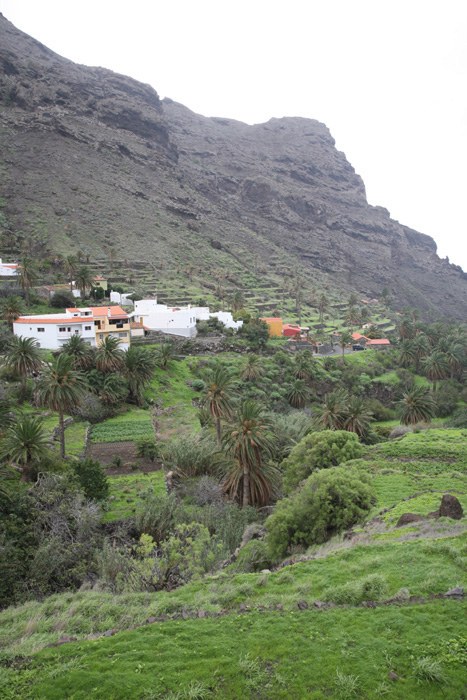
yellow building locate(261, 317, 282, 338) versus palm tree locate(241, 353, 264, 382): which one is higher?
yellow building locate(261, 317, 282, 338)

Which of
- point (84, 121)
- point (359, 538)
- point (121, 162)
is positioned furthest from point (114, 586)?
point (84, 121)

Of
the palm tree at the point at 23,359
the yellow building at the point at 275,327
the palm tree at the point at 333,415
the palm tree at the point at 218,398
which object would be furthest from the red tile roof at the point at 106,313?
the yellow building at the point at 275,327

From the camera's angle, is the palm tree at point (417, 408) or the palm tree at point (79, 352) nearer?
the palm tree at point (79, 352)

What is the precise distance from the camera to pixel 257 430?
2641cm

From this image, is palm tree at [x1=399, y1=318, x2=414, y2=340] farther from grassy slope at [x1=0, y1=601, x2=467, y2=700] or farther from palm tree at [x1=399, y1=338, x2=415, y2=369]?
grassy slope at [x1=0, y1=601, x2=467, y2=700]

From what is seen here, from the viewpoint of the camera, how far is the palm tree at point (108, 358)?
4159 centimetres

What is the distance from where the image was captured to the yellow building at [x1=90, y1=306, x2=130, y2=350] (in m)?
50.8

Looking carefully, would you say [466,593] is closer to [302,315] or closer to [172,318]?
[172,318]

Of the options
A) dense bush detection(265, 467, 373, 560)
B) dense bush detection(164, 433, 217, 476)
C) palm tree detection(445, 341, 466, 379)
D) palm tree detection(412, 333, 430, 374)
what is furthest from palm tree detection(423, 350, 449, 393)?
dense bush detection(265, 467, 373, 560)

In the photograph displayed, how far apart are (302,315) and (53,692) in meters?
101

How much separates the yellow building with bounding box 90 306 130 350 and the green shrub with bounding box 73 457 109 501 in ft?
92.3

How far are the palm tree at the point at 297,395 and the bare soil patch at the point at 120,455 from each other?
29.2 m

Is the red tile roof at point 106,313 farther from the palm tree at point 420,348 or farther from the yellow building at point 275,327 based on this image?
the palm tree at point 420,348

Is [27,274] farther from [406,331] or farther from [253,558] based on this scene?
[406,331]
